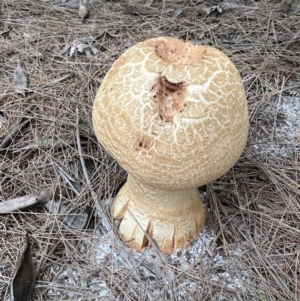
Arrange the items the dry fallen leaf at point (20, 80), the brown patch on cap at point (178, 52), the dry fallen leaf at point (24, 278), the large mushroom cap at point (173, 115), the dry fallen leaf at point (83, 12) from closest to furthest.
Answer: the large mushroom cap at point (173, 115) → the brown patch on cap at point (178, 52) → the dry fallen leaf at point (24, 278) → the dry fallen leaf at point (20, 80) → the dry fallen leaf at point (83, 12)

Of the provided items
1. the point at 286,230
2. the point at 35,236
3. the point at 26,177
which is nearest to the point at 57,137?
the point at 26,177

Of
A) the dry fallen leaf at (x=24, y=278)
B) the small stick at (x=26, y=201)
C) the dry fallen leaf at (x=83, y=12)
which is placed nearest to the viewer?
the dry fallen leaf at (x=24, y=278)

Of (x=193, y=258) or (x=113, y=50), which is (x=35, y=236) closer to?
(x=193, y=258)

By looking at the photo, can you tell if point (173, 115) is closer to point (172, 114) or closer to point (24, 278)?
point (172, 114)

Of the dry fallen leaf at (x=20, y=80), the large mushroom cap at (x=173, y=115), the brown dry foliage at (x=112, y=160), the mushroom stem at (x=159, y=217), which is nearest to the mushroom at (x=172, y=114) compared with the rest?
the large mushroom cap at (x=173, y=115)

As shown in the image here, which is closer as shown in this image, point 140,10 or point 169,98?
point 169,98

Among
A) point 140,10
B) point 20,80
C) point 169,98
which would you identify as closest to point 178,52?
point 169,98

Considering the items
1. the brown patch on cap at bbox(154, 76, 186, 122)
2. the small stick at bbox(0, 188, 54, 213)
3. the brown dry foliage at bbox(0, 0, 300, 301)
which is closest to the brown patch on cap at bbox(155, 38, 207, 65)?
the brown patch on cap at bbox(154, 76, 186, 122)

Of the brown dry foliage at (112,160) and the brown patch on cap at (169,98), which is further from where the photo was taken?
the brown dry foliage at (112,160)

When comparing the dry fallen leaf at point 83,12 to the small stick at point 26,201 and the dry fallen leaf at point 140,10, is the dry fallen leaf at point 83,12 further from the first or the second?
the small stick at point 26,201
